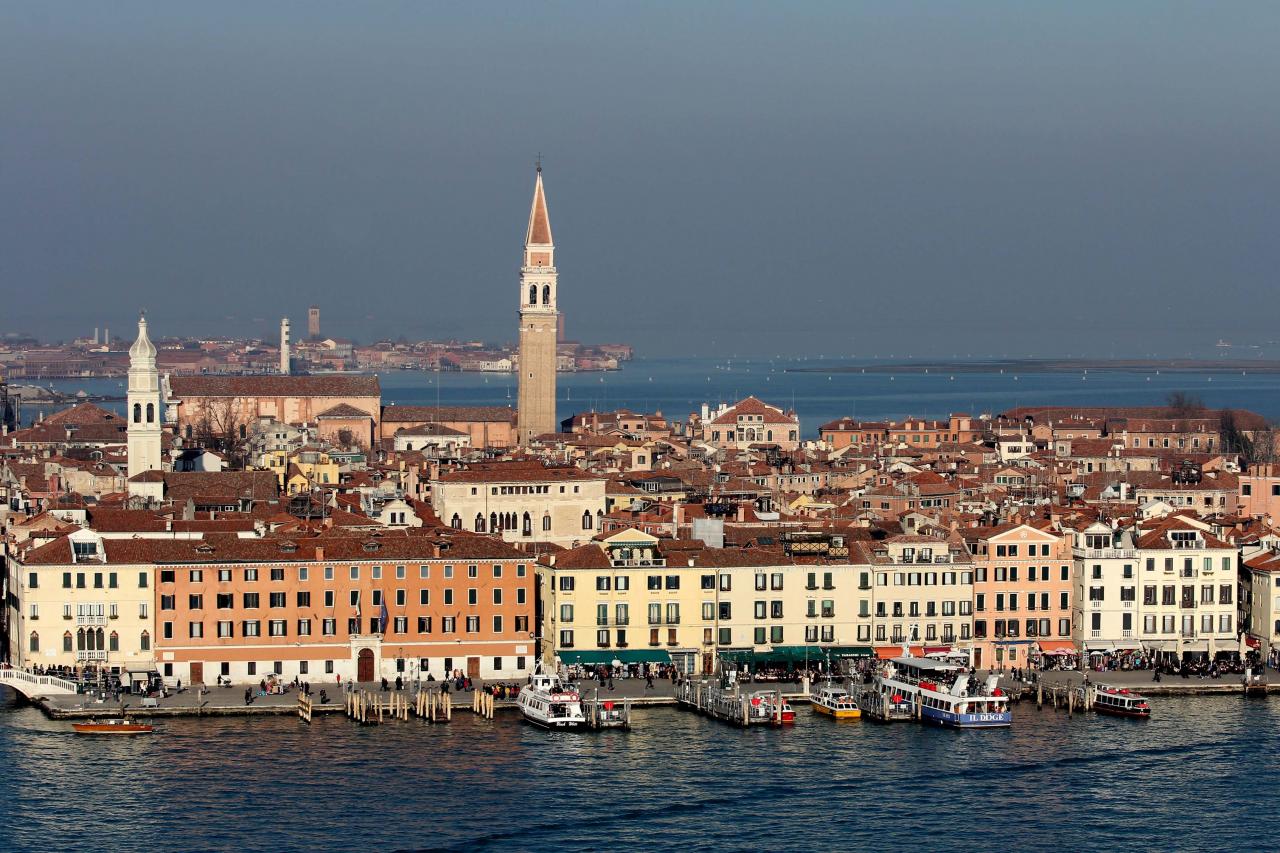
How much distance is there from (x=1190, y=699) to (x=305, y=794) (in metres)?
15.9

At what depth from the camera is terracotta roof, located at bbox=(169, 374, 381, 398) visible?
110125mm

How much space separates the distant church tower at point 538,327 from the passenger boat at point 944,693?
194ft

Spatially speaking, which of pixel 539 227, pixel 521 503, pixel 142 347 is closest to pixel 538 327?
pixel 539 227

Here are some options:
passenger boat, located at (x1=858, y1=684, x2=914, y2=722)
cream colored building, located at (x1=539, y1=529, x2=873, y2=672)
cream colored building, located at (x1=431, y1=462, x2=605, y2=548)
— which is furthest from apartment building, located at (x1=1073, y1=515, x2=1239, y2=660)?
cream colored building, located at (x1=431, y1=462, x2=605, y2=548)

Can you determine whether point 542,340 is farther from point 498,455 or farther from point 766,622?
point 766,622

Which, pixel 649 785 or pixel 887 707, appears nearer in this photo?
pixel 649 785

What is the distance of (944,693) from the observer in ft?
126

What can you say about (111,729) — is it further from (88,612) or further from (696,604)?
(696,604)

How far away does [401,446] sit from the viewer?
92.5 m

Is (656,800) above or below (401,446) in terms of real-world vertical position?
below

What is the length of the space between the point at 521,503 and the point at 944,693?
1613 centimetres

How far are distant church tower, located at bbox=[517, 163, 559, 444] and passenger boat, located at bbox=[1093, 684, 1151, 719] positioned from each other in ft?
196

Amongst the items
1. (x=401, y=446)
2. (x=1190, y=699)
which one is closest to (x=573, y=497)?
(x=1190, y=699)

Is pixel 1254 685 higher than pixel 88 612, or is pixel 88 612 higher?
pixel 88 612
